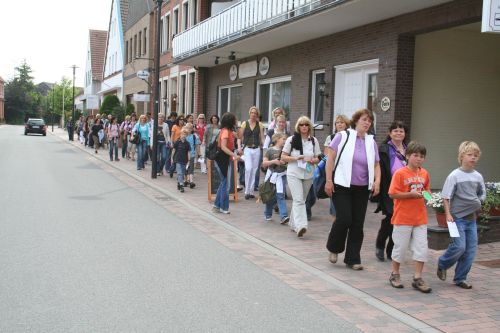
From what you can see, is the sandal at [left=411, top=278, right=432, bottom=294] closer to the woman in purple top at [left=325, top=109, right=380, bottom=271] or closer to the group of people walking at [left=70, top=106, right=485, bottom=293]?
the group of people walking at [left=70, top=106, right=485, bottom=293]

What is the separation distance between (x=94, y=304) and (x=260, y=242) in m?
3.52

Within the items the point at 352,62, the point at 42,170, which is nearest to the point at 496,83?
the point at 352,62

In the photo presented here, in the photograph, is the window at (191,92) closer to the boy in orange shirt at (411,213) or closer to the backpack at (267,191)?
the backpack at (267,191)

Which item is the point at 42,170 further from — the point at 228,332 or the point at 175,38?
the point at 228,332

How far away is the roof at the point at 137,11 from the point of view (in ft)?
118

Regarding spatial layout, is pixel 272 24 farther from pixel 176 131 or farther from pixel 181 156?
pixel 181 156

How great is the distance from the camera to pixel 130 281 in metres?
6.01

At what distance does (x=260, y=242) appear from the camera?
8383 mm

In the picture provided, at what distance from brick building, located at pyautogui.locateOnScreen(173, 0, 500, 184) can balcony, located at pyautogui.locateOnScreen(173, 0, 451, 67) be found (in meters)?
0.03

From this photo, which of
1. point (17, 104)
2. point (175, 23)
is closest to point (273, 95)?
point (175, 23)

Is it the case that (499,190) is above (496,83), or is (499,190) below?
below

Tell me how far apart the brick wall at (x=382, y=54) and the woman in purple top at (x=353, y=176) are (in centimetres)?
523

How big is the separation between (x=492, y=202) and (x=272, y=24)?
8.79 metres

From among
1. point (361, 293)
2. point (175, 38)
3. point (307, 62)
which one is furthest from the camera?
point (175, 38)
